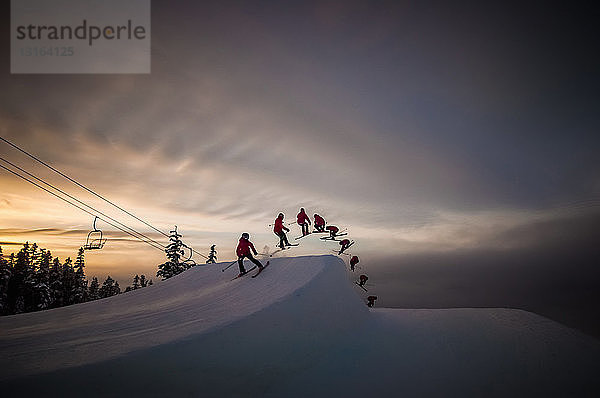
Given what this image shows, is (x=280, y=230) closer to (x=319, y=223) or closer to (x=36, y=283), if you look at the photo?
(x=319, y=223)

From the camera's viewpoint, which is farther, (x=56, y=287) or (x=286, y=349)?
(x=56, y=287)

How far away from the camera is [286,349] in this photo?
6.05 m

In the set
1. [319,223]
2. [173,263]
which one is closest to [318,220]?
[319,223]

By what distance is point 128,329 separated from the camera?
6.36 metres

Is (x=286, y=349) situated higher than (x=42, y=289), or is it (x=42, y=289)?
(x=286, y=349)

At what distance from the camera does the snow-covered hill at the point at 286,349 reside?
14.3 ft

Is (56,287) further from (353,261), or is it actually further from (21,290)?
(353,261)

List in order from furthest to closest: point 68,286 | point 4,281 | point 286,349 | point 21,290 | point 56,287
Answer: point 68,286 < point 56,287 < point 21,290 < point 4,281 < point 286,349

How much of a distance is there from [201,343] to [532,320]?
1185 cm

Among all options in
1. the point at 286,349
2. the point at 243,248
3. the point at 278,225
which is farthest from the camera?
the point at 278,225

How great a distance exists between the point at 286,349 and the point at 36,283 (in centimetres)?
4555

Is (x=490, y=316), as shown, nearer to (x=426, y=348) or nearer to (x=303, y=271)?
(x=426, y=348)

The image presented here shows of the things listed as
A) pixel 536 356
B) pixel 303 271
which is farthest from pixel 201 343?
pixel 536 356

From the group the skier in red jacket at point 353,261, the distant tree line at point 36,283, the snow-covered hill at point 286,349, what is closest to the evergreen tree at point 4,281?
the distant tree line at point 36,283
